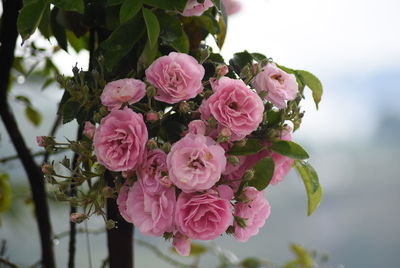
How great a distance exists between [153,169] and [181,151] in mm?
39

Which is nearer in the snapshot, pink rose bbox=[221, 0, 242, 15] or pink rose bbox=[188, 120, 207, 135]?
pink rose bbox=[188, 120, 207, 135]

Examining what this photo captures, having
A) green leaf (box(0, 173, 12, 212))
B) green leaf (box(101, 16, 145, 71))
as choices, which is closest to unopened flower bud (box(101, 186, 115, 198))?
green leaf (box(101, 16, 145, 71))

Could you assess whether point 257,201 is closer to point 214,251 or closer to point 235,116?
point 235,116

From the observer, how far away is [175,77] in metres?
0.55

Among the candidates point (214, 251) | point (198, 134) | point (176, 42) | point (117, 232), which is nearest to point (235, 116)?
point (198, 134)

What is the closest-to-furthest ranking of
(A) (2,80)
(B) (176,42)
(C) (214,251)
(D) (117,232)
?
(B) (176,42) < (D) (117,232) < (A) (2,80) < (C) (214,251)

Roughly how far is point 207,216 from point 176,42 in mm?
197

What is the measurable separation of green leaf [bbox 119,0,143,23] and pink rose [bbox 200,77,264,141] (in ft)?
0.34

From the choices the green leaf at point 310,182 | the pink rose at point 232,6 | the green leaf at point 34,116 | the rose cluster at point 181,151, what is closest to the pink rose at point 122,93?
the rose cluster at point 181,151

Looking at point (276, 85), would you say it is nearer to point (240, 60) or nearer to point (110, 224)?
point (240, 60)

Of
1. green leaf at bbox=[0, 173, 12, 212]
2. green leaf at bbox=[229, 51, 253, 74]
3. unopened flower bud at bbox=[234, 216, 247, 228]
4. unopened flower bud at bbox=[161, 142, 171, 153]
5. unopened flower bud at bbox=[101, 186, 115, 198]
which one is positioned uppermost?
green leaf at bbox=[229, 51, 253, 74]

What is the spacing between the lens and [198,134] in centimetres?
54

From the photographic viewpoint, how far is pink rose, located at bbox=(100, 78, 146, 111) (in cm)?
55

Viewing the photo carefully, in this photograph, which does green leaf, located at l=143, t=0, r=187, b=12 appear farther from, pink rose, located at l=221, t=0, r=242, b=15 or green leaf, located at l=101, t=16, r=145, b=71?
pink rose, located at l=221, t=0, r=242, b=15
